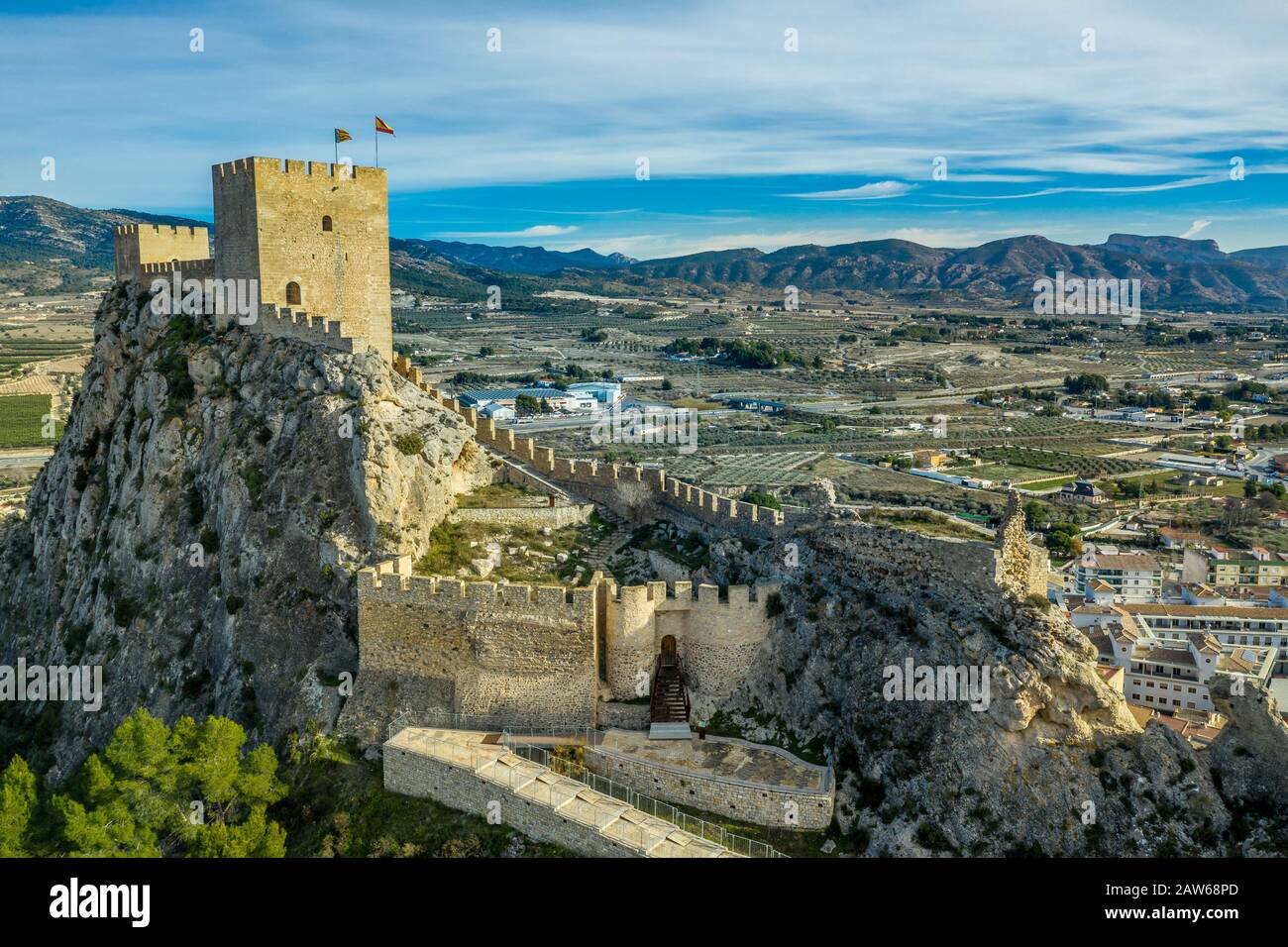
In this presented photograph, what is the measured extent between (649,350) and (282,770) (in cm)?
16219

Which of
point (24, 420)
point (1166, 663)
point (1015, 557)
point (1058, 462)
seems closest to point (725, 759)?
point (1015, 557)

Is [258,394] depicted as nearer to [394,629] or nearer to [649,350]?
[394,629]

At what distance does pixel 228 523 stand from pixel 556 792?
14.2 metres

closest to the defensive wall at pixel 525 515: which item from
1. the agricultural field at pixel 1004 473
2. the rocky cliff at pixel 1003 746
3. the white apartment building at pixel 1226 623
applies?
the rocky cliff at pixel 1003 746

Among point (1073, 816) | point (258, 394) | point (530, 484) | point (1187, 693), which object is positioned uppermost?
point (258, 394)

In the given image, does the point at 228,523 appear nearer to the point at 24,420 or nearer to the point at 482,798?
the point at 482,798

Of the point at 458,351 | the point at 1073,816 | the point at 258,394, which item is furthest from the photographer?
the point at 458,351

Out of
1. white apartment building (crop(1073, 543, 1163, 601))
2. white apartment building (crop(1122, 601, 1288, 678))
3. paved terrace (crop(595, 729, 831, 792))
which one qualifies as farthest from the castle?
white apartment building (crop(1073, 543, 1163, 601))

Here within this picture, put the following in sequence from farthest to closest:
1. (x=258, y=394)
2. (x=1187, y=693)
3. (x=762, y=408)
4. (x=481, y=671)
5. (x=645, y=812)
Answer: (x=762, y=408) < (x=1187, y=693) < (x=258, y=394) < (x=481, y=671) < (x=645, y=812)

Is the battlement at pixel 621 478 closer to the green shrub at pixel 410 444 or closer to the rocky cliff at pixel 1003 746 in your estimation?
the green shrub at pixel 410 444

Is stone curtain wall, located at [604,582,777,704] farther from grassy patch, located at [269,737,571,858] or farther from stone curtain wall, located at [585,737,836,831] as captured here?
grassy patch, located at [269,737,571,858]

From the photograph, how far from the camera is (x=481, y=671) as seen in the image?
24781mm

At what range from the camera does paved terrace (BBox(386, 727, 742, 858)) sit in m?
20.2

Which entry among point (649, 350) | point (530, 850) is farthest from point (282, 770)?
point (649, 350)
